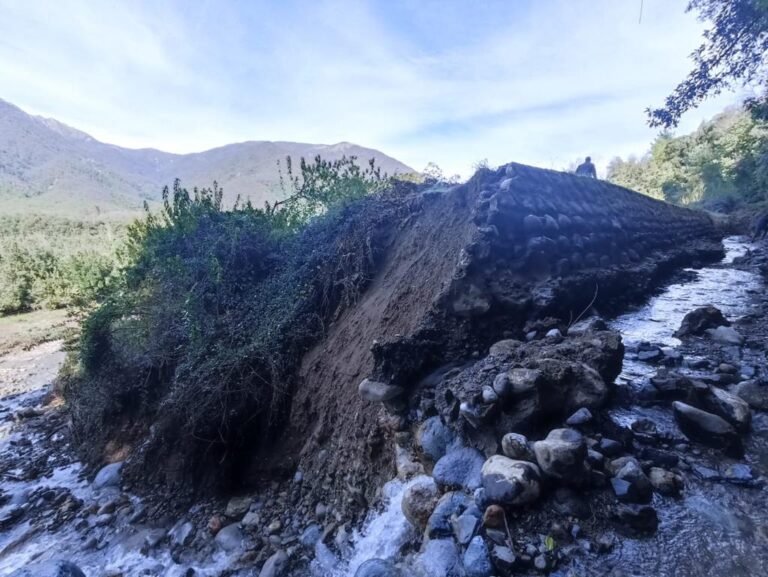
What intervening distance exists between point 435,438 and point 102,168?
105 m

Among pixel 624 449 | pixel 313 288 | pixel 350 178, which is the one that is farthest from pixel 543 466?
pixel 350 178

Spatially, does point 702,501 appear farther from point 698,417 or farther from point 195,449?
point 195,449

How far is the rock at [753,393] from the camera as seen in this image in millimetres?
2562

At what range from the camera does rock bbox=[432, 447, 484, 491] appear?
7.59 feet

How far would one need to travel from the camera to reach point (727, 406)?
2432 mm

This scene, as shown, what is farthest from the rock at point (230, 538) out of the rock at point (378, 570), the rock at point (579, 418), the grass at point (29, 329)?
the grass at point (29, 329)

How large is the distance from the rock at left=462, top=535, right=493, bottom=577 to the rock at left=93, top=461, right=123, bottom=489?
16.2 feet

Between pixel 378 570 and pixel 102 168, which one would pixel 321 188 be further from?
pixel 102 168

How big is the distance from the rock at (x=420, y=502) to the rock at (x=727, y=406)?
1891 millimetres

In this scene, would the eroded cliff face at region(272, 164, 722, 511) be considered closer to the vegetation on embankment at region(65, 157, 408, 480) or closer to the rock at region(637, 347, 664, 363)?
the vegetation on embankment at region(65, 157, 408, 480)

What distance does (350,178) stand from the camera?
7297 mm

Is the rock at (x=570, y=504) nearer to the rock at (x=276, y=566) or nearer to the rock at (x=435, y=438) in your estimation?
Answer: the rock at (x=435, y=438)

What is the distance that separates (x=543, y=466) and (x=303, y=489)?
2567mm

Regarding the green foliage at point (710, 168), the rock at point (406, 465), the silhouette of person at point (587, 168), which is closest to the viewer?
the rock at point (406, 465)
